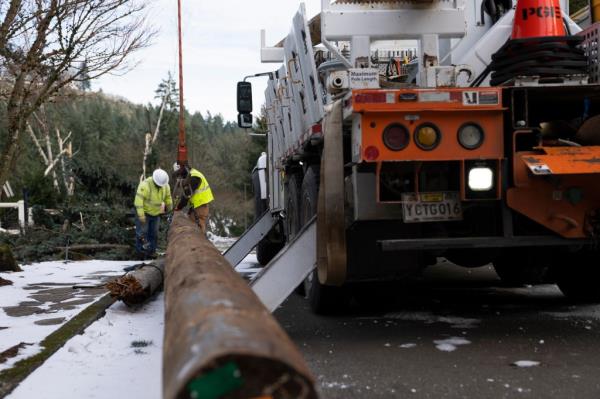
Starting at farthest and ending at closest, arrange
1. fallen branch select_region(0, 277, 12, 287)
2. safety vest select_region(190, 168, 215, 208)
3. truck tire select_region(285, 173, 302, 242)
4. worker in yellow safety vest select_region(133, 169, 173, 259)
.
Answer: worker in yellow safety vest select_region(133, 169, 173, 259), safety vest select_region(190, 168, 215, 208), fallen branch select_region(0, 277, 12, 287), truck tire select_region(285, 173, 302, 242)

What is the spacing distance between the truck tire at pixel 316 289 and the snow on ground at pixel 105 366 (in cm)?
124

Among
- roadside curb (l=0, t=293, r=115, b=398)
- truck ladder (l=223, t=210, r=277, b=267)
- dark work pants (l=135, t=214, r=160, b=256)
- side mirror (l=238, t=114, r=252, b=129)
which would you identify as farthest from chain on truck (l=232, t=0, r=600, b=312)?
dark work pants (l=135, t=214, r=160, b=256)

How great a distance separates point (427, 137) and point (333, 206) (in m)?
0.70

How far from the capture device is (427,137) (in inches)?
173

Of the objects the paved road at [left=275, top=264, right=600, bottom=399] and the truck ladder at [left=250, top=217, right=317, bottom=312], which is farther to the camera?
the truck ladder at [left=250, top=217, right=317, bottom=312]

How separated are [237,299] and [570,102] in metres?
3.28

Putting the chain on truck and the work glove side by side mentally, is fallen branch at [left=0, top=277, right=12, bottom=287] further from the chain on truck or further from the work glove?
the chain on truck

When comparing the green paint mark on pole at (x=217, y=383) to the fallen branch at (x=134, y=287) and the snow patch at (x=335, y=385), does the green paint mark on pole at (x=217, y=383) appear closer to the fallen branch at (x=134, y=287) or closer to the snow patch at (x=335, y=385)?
the snow patch at (x=335, y=385)

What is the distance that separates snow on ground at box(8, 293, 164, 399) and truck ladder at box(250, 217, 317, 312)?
31.5 inches

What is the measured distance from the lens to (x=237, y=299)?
99.3 inches

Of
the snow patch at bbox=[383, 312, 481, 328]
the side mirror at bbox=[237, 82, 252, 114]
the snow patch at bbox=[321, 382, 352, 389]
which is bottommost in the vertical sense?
the snow patch at bbox=[383, 312, 481, 328]

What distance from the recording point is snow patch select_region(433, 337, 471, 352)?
4.77 metres

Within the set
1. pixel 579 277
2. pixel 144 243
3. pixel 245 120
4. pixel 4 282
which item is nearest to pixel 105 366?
pixel 579 277

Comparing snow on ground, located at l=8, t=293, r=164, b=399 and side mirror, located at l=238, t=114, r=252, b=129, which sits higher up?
side mirror, located at l=238, t=114, r=252, b=129
